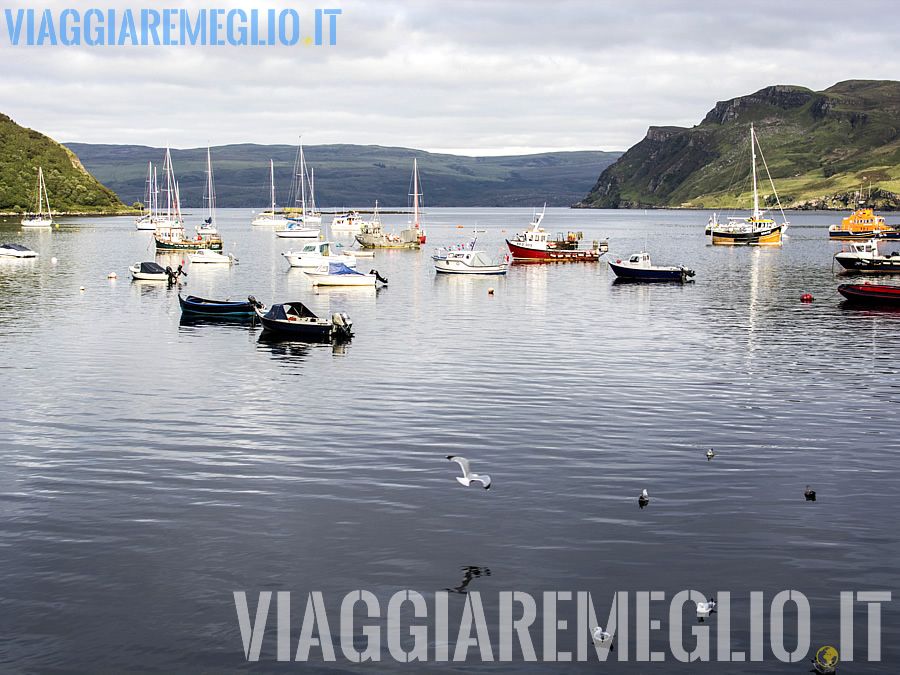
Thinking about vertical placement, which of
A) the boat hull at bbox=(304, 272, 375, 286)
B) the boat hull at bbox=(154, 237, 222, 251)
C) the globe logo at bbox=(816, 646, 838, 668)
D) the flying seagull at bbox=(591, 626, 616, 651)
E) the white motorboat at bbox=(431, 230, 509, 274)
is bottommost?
the globe logo at bbox=(816, 646, 838, 668)

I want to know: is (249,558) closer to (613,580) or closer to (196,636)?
(196,636)

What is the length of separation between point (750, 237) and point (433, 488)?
165 m

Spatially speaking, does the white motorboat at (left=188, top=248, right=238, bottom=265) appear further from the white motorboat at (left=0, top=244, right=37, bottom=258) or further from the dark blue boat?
the dark blue boat

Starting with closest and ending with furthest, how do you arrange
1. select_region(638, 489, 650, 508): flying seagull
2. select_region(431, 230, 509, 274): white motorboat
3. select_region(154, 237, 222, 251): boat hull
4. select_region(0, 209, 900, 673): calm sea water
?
select_region(0, 209, 900, 673): calm sea water < select_region(638, 489, 650, 508): flying seagull < select_region(431, 230, 509, 274): white motorboat < select_region(154, 237, 222, 251): boat hull

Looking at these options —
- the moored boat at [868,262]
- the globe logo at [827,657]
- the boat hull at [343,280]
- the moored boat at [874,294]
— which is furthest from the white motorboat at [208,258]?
the globe logo at [827,657]

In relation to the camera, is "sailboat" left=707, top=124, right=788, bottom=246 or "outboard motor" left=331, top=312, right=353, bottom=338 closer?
"outboard motor" left=331, top=312, right=353, bottom=338

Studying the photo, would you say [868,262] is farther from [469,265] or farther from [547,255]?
[469,265]

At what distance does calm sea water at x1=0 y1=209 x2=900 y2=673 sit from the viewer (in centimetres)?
1780

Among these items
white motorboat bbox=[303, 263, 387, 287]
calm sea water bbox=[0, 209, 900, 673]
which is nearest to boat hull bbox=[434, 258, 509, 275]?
white motorboat bbox=[303, 263, 387, 287]

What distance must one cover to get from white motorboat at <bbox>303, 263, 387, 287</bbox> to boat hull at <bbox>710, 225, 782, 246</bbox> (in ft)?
366

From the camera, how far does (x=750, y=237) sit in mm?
176500

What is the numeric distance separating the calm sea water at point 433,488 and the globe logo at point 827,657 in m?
0.25

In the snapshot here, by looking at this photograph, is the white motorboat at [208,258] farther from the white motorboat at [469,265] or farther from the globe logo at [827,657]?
the globe logo at [827,657]

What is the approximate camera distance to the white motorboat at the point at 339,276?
293 ft
